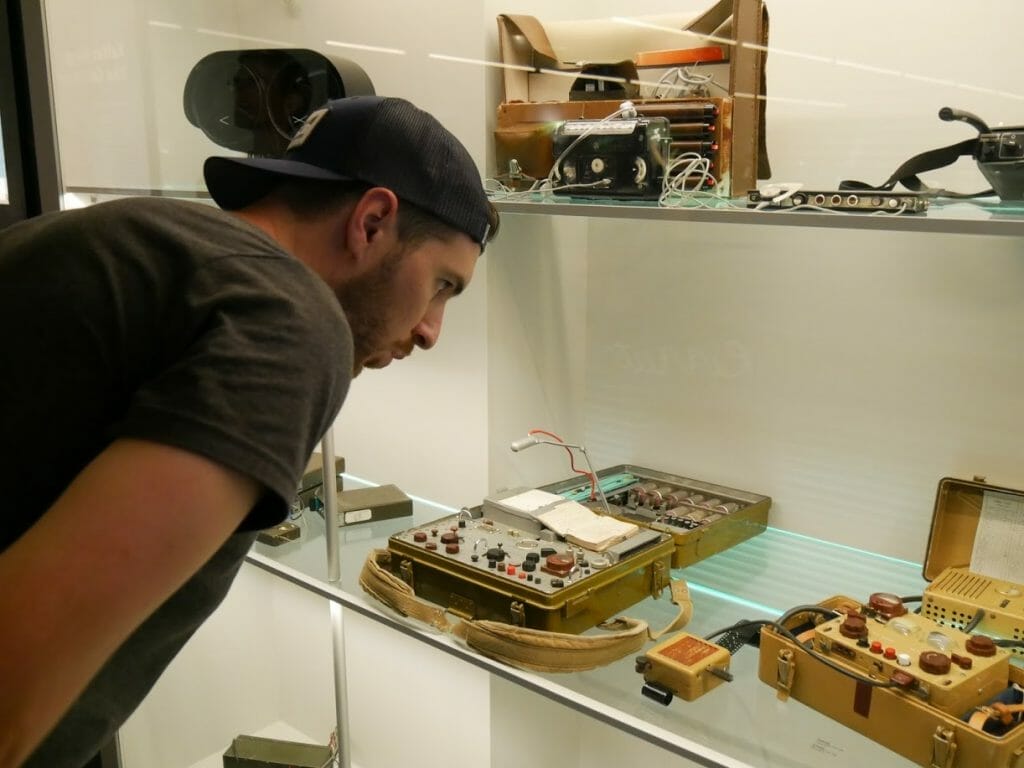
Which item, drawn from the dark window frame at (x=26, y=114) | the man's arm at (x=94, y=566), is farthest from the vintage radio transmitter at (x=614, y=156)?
the dark window frame at (x=26, y=114)

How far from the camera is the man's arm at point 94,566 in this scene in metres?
0.62

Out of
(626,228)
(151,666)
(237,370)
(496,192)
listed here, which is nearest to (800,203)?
(496,192)

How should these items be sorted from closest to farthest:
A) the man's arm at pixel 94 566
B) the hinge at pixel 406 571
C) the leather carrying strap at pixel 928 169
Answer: the man's arm at pixel 94 566 → the leather carrying strap at pixel 928 169 → the hinge at pixel 406 571

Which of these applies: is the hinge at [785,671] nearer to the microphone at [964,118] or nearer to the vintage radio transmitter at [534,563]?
the vintage radio transmitter at [534,563]

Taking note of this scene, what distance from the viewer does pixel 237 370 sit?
0.70m

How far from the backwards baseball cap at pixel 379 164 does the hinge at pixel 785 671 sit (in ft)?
2.34

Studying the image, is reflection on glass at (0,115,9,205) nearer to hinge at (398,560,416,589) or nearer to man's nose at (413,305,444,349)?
hinge at (398,560,416,589)

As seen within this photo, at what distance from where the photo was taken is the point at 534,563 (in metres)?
1.51

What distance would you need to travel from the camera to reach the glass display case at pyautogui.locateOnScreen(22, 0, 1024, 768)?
5.06 ft

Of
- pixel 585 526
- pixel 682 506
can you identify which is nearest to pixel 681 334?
pixel 682 506

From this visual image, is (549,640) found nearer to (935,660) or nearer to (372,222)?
(935,660)

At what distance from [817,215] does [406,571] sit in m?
0.89

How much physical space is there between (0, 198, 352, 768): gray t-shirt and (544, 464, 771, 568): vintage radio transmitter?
1.05m

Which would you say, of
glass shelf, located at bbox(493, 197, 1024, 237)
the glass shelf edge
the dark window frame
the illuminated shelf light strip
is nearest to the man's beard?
glass shelf, located at bbox(493, 197, 1024, 237)
